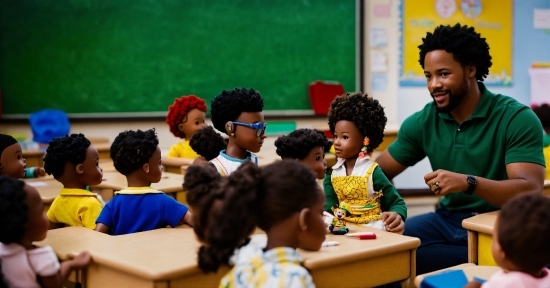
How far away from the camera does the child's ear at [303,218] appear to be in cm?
196

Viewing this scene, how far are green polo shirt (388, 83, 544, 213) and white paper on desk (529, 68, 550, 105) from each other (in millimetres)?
4325

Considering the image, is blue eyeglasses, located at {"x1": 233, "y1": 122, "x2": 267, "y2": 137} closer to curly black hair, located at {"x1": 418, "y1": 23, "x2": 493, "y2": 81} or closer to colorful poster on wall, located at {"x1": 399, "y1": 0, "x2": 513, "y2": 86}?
curly black hair, located at {"x1": 418, "y1": 23, "x2": 493, "y2": 81}

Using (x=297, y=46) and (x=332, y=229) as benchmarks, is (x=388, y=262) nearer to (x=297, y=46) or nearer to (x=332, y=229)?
(x=332, y=229)

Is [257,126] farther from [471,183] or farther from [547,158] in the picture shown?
[547,158]

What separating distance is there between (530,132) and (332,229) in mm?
1082

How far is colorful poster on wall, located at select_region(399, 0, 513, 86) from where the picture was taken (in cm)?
678

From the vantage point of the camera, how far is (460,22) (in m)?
6.98

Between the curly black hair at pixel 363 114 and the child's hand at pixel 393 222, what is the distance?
341mm

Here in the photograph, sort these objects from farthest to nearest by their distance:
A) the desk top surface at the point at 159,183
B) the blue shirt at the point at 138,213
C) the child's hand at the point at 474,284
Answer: the desk top surface at the point at 159,183, the blue shirt at the point at 138,213, the child's hand at the point at 474,284

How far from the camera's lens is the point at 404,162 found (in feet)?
11.1

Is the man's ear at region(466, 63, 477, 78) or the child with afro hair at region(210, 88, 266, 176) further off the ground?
the man's ear at region(466, 63, 477, 78)

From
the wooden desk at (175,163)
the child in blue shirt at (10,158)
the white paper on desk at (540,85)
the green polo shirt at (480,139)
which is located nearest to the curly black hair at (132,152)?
the child in blue shirt at (10,158)

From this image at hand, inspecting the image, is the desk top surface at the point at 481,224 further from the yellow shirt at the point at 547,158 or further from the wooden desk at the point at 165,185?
the yellow shirt at the point at 547,158

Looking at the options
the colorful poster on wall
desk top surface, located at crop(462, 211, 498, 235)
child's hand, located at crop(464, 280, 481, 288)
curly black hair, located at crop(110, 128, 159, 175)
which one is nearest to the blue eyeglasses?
curly black hair, located at crop(110, 128, 159, 175)
